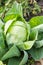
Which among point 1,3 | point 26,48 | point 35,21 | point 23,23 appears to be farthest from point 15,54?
point 1,3

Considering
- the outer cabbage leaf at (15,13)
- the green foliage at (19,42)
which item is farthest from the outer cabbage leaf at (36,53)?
the outer cabbage leaf at (15,13)

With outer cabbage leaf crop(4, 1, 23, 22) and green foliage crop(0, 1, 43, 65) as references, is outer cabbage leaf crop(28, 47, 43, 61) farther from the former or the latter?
outer cabbage leaf crop(4, 1, 23, 22)

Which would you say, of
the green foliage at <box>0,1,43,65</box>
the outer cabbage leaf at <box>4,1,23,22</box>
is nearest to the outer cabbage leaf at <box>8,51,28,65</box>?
the green foliage at <box>0,1,43,65</box>

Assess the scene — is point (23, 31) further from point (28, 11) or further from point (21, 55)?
point (28, 11)

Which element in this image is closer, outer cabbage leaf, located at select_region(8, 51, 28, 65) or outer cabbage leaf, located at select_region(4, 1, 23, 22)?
outer cabbage leaf, located at select_region(8, 51, 28, 65)

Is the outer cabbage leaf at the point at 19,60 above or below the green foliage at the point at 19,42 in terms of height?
below

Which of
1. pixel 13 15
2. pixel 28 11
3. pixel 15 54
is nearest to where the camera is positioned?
pixel 15 54

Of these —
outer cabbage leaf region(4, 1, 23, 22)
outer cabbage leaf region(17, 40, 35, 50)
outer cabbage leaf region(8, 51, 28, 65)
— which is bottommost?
outer cabbage leaf region(8, 51, 28, 65)

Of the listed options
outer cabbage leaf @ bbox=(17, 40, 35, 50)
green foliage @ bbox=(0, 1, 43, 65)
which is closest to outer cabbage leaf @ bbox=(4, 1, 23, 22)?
green foliage @ bbox=(0, 1, 43, 65)

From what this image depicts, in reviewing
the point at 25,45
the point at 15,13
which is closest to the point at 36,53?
the point at 25,45

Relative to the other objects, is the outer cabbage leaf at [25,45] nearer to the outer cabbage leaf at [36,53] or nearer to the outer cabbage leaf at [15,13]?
the outer cabbage leaf at [36,53]

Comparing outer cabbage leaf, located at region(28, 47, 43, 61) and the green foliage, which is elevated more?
the green foliage
